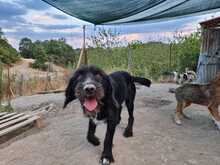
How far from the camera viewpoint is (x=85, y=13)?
18.0 feet

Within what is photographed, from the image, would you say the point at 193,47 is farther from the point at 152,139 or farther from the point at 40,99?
the point at 152,139

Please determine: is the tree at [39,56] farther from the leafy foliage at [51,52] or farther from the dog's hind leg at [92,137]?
the dog's hind leg at [92,137]

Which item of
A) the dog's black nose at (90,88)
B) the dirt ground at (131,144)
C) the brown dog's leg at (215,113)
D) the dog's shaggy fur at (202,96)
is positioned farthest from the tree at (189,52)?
the dog's black nose at (90,88)

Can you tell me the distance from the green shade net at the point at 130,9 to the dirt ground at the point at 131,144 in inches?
60.3

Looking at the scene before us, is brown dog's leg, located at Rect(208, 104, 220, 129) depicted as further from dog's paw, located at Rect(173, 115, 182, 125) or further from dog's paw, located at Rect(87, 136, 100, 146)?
dog's paw, located at Rect(87, 136, 100, 146)

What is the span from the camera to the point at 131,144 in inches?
157

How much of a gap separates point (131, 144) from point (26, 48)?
14.2 meters

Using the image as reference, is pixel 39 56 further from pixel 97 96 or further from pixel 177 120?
pixel 97 96

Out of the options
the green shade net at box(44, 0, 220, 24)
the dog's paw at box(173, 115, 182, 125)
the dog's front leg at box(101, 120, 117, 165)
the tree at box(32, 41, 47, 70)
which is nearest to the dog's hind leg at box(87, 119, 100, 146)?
the dog's front leg at box(101, 120, 117, 165)

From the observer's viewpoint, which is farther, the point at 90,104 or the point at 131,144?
the point at 131,144

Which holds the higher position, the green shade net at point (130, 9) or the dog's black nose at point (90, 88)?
the green shade net at point (130, 9)

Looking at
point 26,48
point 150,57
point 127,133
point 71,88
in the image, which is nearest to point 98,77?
point 71,88

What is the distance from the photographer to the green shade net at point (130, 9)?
4.90 m

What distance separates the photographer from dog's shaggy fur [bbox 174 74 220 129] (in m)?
4.87
